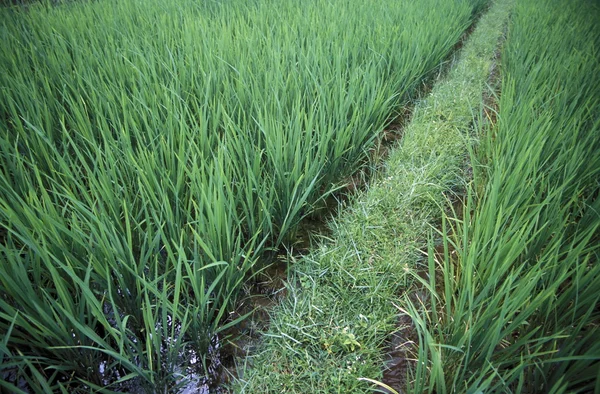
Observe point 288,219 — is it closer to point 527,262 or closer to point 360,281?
point 360,281

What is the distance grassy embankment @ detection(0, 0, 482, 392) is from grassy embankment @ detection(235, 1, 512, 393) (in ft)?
0.54

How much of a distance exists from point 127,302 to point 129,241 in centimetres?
16

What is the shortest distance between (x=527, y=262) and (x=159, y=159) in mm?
1224

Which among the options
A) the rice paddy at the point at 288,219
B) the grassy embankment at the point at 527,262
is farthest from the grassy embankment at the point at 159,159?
the grassy embankment at the point at 527,262

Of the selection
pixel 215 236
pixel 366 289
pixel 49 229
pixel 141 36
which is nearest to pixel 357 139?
pixel 366 289

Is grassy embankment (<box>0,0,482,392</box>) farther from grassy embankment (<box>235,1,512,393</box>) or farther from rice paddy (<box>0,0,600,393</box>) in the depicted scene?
grassy embankment (<box>235,1,512,393</box>)

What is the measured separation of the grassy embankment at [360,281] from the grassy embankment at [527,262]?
111 mm

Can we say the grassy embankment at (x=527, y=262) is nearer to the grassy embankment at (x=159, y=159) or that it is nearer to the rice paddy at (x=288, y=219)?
the rice paddy at (x=288, y=219)

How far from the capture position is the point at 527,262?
0.98 m

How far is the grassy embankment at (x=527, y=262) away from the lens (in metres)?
0.72

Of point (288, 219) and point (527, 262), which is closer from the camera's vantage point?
point (527, 262)

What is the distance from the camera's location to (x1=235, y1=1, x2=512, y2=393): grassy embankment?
868 mm

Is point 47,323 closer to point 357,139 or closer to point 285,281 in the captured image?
point 285,281

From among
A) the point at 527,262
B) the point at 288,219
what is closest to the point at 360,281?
the point at 288,219
